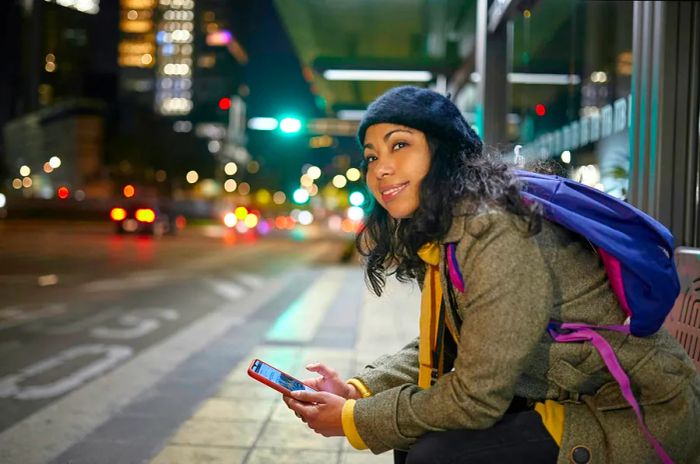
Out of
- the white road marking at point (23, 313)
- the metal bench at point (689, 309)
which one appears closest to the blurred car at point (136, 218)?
the white road marking at point (23, 313)

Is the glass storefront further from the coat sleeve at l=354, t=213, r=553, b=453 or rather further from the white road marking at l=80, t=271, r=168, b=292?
the white road marking at l=80, t=271, r=168, b=292

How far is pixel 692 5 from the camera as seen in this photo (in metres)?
3.54

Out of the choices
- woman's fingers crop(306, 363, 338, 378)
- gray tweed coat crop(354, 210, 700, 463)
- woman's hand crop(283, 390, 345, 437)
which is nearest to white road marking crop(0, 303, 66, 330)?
woman's fingers crop(306, 363, 338, 378)

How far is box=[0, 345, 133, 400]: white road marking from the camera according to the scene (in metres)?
5.50

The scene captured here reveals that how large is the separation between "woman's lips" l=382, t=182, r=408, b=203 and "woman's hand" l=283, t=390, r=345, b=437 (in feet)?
2.06

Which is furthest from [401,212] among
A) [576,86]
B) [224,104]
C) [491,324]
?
[224,104]

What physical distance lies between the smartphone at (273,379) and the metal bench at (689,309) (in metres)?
1.59

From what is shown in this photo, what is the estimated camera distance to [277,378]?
2.21m

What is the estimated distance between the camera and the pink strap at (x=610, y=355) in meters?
1.79

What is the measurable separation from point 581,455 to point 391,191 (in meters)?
0.93

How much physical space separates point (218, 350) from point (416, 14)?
6.73 meters

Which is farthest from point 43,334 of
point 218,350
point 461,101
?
point 461,101

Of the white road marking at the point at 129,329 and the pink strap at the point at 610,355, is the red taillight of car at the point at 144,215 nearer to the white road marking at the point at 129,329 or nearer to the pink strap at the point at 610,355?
the white road marking at the point at 129,329

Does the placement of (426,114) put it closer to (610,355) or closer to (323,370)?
(610,355)
